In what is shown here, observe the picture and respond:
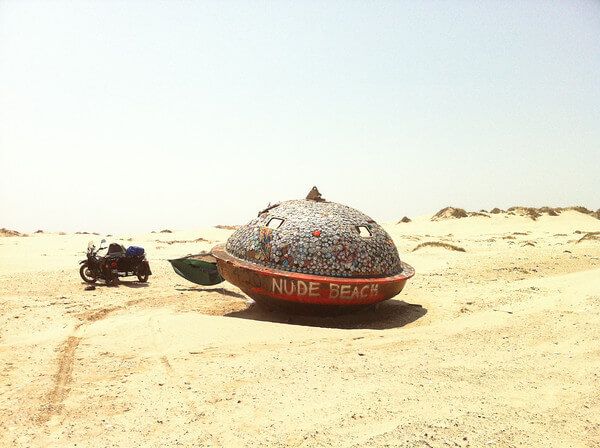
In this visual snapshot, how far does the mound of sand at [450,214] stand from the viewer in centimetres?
2861

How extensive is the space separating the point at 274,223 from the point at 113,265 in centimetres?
596

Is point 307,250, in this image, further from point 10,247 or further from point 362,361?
point 10,247

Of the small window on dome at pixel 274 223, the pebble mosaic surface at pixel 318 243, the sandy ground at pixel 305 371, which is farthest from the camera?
the small window on dome at pixel 274 223

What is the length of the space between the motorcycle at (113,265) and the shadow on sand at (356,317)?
15.2 ft

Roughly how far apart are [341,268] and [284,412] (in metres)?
3.18

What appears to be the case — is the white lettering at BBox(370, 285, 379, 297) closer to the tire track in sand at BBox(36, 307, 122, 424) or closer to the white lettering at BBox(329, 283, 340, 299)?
the white lettering at BBox(329, 283, 340, 299)

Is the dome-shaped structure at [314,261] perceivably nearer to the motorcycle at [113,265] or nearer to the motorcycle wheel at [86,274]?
the motorcycle at [113,265]

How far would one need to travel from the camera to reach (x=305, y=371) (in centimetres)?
481

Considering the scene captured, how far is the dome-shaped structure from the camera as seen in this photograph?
6.70m

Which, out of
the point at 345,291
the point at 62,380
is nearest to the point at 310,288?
the point at 345,291

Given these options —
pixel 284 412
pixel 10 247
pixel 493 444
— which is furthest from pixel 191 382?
pixel 10 247

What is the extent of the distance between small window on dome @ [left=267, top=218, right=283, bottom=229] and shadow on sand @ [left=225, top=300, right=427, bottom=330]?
1452 mm

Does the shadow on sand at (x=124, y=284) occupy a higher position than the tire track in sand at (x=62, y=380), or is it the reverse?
the tire track in sand at (x=62, y=380)

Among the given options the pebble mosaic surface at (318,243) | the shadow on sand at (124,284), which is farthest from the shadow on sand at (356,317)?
the shadow on sand at (124,284)
